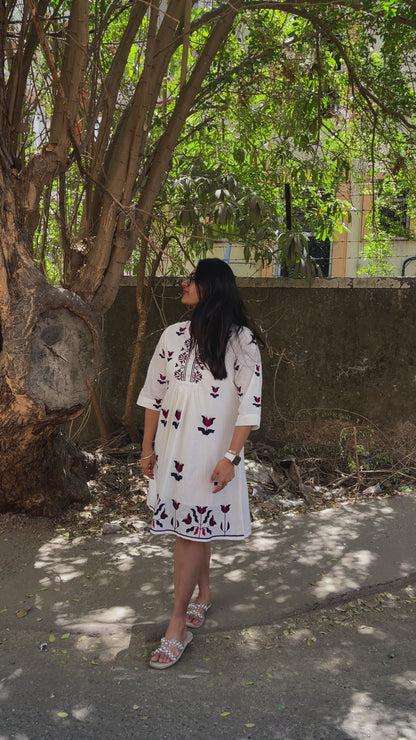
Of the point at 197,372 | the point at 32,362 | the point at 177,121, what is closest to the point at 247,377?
the point at 197,372

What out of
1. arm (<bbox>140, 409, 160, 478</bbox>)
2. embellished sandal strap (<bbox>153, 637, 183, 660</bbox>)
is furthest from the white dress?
embellished sandal strap (<bbox>153, 637, 183, 660</bbox>)

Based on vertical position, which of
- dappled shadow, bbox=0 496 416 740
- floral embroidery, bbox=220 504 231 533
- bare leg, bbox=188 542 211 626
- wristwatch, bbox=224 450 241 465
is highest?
wristwatch, bbox=224 450 241 465

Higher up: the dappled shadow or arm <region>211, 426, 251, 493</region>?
arm <region>211, 426, 251, 493</region>

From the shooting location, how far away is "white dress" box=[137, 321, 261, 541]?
2898mm

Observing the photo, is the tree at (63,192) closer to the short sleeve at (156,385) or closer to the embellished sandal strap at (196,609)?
the short sleeve at (156,385)

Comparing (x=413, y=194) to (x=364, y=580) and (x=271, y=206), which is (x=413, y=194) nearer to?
(x=271, y=206)

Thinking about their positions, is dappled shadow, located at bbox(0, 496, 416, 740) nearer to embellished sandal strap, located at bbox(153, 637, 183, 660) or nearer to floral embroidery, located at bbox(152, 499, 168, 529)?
embellished sandal strap, located at bbox(153, 637, 183, 660)

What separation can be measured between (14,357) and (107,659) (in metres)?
1.69

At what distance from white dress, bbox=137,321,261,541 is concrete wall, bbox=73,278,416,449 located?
2.98m

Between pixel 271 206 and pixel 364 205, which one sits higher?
pixel 364 205

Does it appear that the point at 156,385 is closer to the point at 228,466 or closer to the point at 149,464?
the point at 149,464

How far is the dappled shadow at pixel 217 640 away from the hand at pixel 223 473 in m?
0.75

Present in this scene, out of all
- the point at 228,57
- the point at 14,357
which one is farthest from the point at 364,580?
the point at 228,57

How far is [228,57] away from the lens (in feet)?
20.5
